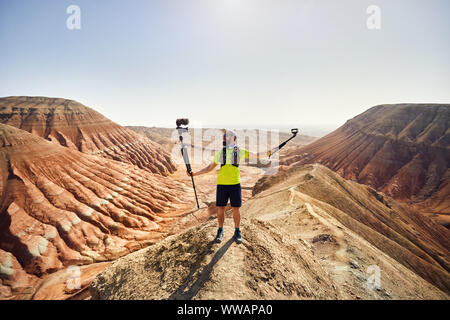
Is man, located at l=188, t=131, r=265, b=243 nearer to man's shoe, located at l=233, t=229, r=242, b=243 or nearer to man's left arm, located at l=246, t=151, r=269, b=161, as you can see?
man's shoe, located at l=233, t=229, r=242, b=243

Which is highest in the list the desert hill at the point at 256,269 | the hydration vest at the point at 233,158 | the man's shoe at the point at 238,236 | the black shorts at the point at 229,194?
the hydration vest at the point at 233,158

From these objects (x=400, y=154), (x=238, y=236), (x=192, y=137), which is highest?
(x=192, y=137)

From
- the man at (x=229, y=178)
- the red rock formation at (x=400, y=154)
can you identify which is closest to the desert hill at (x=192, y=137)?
the red rock formation at (x=400, y=154)

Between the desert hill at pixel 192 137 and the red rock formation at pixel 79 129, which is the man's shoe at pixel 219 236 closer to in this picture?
the red rock formation at pixel 79 129

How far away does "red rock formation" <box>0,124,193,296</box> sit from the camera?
1305 cm

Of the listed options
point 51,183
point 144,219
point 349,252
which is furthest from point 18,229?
point 349,252

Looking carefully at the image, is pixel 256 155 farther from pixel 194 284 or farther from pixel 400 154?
pixel 400 154

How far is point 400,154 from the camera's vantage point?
37.5 meters

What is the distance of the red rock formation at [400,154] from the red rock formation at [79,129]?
35588 millimetres

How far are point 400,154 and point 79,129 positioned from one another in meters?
64.5

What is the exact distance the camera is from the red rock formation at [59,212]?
1305cm

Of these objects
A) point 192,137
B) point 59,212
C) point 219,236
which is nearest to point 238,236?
point 219,236
